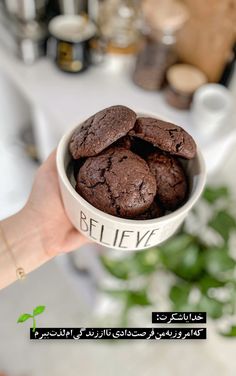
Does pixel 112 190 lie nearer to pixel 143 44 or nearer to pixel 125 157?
pixel 125 157

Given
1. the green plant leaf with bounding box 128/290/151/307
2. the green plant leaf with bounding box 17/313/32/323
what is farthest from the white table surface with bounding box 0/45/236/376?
the green plant leaf with bounding box 128/290/151/307

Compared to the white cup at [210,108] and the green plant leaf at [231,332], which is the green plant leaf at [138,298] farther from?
the white cup at [210,108]

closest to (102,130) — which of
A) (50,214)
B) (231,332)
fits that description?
(50,214)

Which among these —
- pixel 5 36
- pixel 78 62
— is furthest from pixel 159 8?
pixel 5 36

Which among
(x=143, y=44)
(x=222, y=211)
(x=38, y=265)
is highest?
(x=143, y=44)

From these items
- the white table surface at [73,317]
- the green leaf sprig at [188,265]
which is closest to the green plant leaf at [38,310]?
the white table surface at [73,317]

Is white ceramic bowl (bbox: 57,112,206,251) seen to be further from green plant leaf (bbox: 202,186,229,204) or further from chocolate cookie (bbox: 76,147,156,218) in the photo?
green plant leaf (bbox: 202,186,229,204)
